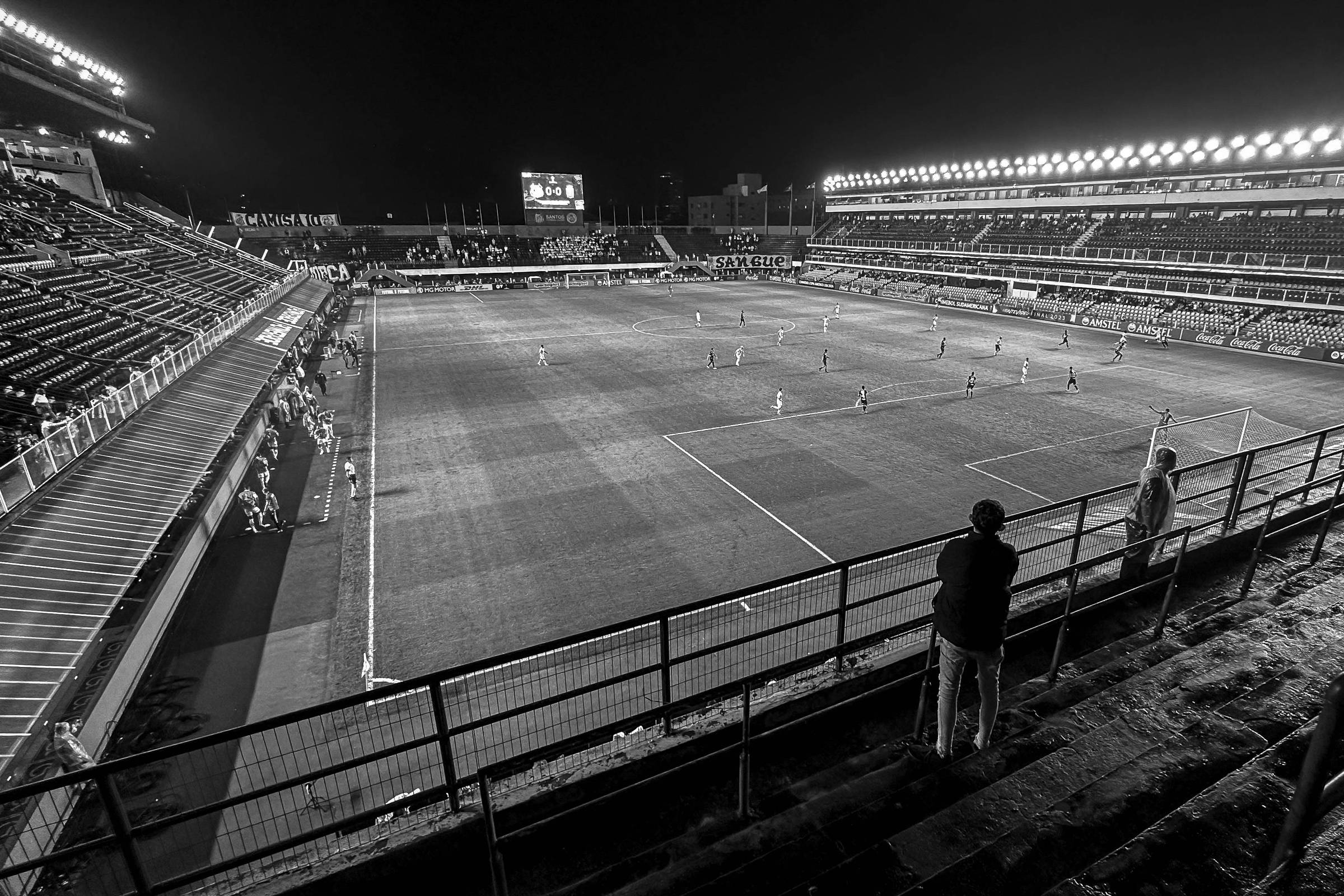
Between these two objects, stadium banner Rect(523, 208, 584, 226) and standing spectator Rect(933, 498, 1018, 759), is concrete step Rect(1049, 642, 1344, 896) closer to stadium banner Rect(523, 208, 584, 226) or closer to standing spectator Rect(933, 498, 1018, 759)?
standing spectator Rect(933, 498, 1018, 759)

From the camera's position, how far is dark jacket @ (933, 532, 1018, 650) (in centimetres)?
435

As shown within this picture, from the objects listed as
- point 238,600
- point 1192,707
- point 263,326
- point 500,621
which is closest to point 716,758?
point 1192,707

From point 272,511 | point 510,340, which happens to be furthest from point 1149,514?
point 510,340

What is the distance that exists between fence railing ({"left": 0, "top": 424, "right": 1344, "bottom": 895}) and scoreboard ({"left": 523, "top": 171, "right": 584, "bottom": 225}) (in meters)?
88.5

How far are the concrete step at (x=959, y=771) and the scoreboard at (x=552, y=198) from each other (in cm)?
9362

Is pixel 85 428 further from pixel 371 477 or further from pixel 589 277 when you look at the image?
pixel 589 277

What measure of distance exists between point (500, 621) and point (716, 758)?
27.2 feet

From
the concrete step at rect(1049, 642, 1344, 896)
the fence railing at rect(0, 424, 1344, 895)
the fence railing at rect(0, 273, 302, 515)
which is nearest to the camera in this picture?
the concrete step at rect(1049, 642, 1344, 896)

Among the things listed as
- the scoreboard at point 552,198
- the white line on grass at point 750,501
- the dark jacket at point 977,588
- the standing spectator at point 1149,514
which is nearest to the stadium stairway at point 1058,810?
the dark jacket at point 977,588

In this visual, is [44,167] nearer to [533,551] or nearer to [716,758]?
[533,551]

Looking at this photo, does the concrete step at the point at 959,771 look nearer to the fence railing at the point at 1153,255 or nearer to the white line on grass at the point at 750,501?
the white line on grass at the point at 750,501

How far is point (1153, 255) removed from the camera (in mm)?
48938

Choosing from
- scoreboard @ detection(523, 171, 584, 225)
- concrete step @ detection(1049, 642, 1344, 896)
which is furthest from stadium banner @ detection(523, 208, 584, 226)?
concrete step @ detection(1049, 642, 1344, 896)

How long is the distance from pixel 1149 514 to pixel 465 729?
737 cm
